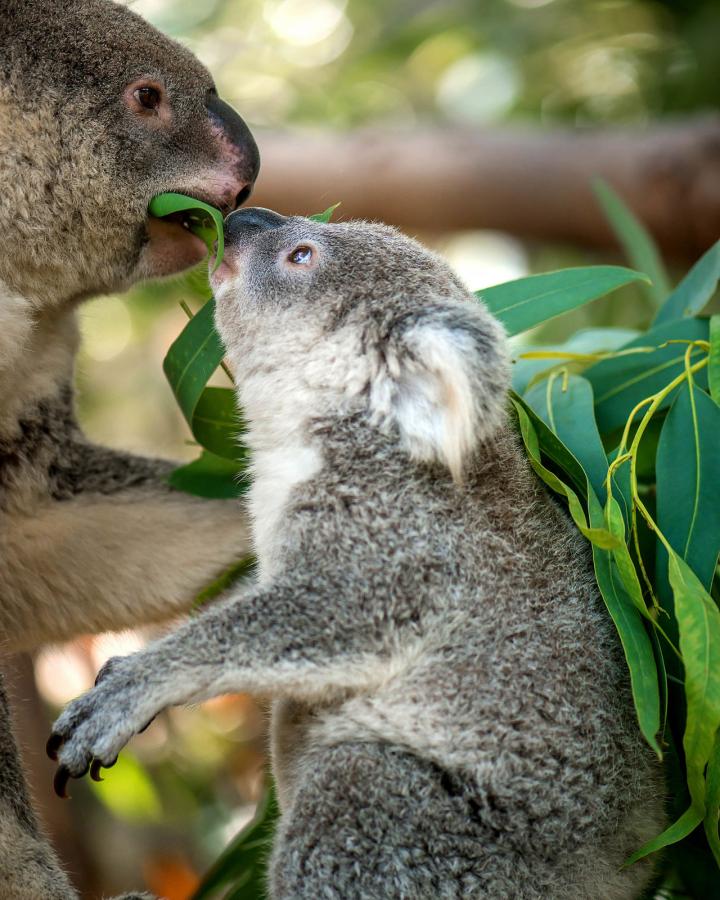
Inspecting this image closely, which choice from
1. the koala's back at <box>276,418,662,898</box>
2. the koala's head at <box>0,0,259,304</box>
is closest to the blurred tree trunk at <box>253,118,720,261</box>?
the koala's head at <box>0,0,259,304</box>

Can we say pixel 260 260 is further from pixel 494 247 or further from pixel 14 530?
pixel 494 247

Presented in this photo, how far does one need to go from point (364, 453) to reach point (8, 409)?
1188mm

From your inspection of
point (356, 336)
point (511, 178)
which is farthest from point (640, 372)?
point (511, 178)

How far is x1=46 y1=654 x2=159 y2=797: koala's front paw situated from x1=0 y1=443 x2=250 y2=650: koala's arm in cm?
112

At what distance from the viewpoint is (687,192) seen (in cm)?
586

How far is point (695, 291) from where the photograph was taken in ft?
10.2

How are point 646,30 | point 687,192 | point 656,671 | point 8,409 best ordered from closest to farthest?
point 656,671 < point 8,409 < point 687,192 < point 646,30

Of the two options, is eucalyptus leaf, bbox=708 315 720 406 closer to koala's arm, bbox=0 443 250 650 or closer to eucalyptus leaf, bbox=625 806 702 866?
eucalyptus leaf, bbox=625 806 702 866

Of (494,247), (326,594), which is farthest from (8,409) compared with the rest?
(494,247)

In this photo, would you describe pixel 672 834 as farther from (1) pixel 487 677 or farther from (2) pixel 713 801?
(1) pixel 487 677

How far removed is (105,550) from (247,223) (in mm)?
1047

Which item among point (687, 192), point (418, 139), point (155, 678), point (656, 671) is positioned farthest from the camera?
point (418, 139)

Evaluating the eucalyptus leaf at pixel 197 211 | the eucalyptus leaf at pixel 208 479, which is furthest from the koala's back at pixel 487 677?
the eucalyptus leaf at pixel 208 479

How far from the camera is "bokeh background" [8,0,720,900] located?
5.94 m
